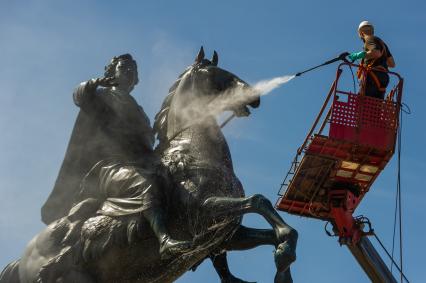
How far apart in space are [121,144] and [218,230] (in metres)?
2.12

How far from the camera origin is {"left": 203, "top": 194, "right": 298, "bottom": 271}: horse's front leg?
1201cm

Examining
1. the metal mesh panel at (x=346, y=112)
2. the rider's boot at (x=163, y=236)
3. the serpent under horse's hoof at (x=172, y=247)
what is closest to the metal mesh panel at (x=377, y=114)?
the metal mesh panel at (x=346, y=112)

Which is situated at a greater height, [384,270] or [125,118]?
[384,270]

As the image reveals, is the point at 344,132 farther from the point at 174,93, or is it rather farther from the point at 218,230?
the point at 218,230

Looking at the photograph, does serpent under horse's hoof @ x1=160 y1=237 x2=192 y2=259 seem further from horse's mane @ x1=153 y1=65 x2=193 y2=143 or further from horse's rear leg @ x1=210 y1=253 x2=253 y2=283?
horse's mane @ x1=153 y1=65 x2=193 y2=143

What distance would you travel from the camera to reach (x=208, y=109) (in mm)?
13852

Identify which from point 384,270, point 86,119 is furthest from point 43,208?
point 384,270

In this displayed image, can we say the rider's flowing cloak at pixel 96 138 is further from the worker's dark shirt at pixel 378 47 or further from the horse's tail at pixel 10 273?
the worker's dark shirt at pixel 378 47

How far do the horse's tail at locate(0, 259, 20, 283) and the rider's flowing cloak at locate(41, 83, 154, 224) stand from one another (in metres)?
0.73

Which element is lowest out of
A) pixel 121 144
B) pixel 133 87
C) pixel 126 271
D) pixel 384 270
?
pixel 126 271

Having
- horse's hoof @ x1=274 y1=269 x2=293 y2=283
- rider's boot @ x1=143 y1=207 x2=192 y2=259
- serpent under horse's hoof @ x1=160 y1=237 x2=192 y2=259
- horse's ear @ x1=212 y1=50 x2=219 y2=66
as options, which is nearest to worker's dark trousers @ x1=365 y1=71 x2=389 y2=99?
horse's ear @ x1=212 y1=50 x2=219 y2=66

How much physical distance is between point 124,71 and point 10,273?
2920 millimetres

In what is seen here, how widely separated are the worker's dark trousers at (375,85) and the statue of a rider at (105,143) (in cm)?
901

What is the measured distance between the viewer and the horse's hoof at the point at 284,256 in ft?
39.3
